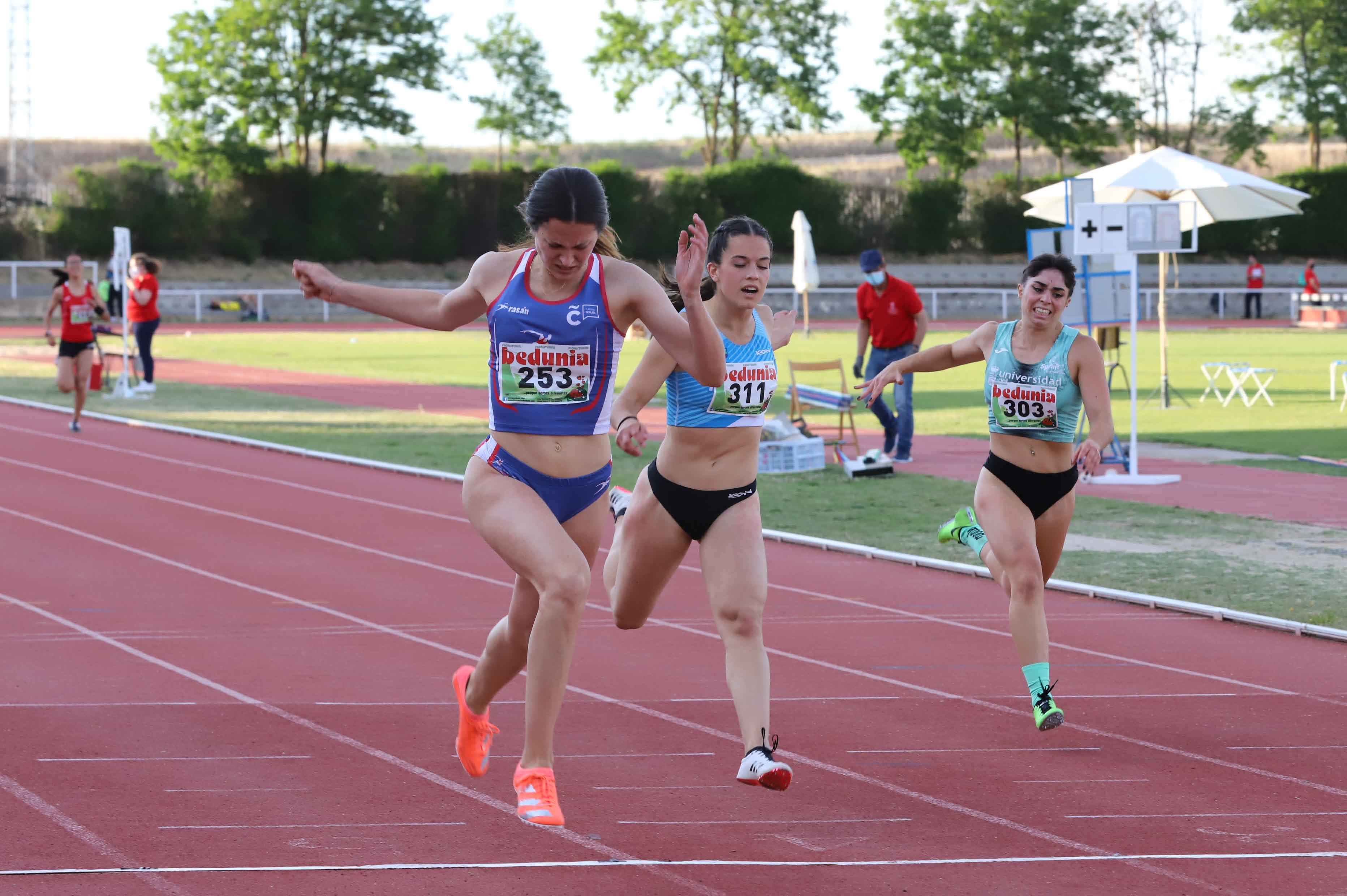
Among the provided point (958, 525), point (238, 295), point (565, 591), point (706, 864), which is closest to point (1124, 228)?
point (958, 525)

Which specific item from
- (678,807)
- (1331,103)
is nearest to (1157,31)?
(1331,103)

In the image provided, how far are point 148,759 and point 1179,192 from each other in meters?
18.3

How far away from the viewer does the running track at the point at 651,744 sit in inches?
178

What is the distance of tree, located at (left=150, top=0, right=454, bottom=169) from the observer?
56.4m

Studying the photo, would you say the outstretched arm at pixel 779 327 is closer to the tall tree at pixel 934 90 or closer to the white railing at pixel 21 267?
the white railing at pixel 21 267

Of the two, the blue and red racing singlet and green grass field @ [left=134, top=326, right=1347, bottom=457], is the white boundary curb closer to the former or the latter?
the blue and red racing singlet

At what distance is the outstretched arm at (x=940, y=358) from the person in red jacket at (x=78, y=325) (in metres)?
12.1

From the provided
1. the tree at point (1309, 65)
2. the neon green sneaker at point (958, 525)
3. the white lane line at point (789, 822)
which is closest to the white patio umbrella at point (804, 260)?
the neon green sneaker at point (958, 525)

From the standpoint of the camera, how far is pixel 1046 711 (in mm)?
5992

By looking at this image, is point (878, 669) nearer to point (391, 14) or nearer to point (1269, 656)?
point (1269, 656)

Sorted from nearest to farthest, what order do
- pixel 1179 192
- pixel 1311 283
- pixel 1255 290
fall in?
pixel 1179 192
pixel 1311 283
pixel 1255 290

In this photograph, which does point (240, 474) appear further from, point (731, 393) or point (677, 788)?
point (677, 788)

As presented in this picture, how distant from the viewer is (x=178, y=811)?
498cm

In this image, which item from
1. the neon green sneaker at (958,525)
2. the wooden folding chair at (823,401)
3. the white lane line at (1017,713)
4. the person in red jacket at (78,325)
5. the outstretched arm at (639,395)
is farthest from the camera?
the person in red jacket at (78,325)
